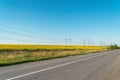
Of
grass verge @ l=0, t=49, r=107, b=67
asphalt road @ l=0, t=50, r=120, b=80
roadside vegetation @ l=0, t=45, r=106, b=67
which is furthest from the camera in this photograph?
roadside vegetation @ l=0, t=45, r=106, b=67

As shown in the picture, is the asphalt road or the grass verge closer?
the asphalt road

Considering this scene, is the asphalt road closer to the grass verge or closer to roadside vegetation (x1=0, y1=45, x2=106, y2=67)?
the grass verge

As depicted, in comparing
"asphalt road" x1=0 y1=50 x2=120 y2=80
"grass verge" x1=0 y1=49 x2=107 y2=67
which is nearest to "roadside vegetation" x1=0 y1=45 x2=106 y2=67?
"grass verge" x1=0 y1=49 x2=107 y2=67

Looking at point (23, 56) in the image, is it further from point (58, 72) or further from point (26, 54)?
point (58, 72)

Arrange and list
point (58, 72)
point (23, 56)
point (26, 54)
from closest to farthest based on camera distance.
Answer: point (58, 72) → point (23, 56) → point (26, 54)

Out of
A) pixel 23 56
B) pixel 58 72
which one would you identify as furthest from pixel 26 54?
pixel 58 72

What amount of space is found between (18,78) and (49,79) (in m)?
1.38

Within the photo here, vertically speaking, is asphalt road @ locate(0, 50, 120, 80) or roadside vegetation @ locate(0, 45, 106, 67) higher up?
roadside vegetation @ locate(0, 45, 106, 67)

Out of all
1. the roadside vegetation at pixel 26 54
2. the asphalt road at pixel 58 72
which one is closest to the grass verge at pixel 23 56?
the roadside vegetation at pixel 26 54

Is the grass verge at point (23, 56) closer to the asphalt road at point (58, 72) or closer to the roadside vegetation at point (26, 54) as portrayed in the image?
the roadside vegetation at point (26, 54)

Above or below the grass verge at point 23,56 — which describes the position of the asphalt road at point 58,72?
below

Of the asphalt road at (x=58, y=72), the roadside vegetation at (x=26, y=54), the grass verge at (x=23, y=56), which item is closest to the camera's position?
the asphalt road at (x=58, y=72)

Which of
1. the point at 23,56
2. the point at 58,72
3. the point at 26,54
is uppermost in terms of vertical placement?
the point at 26,54

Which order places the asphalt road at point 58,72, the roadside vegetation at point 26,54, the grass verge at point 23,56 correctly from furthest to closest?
the roadside vegetation at point 26,54 < the grass verge at point 23,56 < the asphalt road at point 58,72
